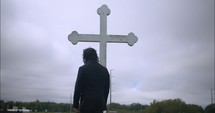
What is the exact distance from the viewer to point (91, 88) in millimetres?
5379

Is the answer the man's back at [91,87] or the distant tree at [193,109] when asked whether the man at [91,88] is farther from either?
the distant tree at [193,109]

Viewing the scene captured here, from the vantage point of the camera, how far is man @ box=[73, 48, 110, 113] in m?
5.28

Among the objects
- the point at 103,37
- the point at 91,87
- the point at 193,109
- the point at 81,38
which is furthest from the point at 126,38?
the point at 193,109

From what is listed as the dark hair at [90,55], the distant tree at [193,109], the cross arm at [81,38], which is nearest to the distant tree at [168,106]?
the distant tree at [193,109]

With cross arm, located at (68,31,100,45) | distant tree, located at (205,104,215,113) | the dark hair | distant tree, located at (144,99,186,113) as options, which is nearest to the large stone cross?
cross arm, located at (68,31,100,45)

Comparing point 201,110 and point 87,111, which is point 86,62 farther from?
point 201,110

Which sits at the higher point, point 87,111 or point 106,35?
point 106,35

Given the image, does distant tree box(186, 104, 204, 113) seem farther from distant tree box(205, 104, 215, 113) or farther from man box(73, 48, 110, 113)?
man box(73, 48, 110, 113)

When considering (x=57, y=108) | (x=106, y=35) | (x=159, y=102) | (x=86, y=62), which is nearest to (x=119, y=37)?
(x=106, y=35)

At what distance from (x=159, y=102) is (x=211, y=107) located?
9.39 metres

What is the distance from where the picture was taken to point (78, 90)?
5.28 meters

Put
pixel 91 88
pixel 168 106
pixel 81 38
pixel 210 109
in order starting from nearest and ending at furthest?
pixel 91 88 < pixel 81 38 < pixel 210 109 < pixel 168 106

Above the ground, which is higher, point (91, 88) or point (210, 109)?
point (91, 88)

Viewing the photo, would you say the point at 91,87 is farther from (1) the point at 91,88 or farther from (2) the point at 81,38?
(2) the point at 81,38
